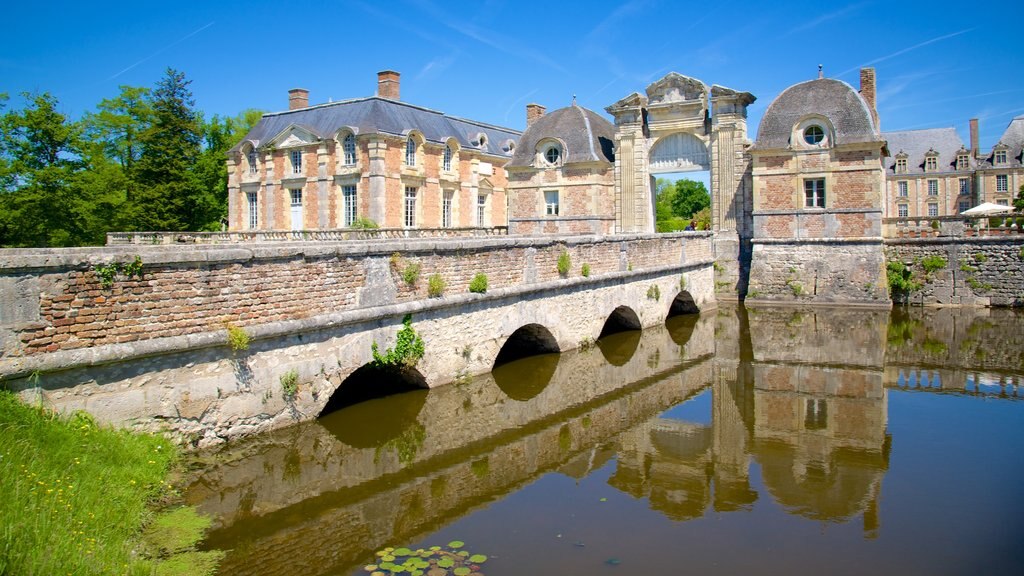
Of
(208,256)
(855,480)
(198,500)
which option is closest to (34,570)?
(198,500)

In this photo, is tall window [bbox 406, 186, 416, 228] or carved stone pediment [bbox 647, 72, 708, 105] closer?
carved stone pediment [bbox 647, 72, 708, 105]

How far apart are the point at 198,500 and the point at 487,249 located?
559 cm

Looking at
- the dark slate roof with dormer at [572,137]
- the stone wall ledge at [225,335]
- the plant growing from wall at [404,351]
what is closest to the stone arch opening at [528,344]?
the stone wall ledge at [225,335]

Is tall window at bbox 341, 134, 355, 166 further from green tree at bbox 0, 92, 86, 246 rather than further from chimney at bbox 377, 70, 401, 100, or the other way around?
green tree at bbox 0, 92, 86, 246

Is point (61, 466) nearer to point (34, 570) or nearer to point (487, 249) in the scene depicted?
point (34, 570)

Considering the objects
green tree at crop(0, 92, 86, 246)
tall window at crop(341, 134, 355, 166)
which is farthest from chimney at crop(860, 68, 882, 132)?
green tree at crop(0, 92, 86, 246)

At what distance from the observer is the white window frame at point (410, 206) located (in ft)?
92.2

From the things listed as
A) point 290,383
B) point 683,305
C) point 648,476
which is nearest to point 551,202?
point 683,305

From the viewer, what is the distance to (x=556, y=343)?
12383 millimetres

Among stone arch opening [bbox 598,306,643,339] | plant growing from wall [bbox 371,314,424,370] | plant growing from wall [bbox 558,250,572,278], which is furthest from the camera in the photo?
stone arch opening [bbox 598,306,643,339]

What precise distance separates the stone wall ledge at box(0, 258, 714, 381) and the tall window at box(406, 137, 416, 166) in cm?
1691

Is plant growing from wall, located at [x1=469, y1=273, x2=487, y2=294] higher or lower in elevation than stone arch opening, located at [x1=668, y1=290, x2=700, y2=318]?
higher

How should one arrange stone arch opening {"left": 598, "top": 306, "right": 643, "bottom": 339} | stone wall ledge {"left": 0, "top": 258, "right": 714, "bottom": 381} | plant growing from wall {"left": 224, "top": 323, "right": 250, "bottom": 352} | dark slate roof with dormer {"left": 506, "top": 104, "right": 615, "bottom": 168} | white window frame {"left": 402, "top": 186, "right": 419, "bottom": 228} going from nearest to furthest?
1. stone wall ledge {"left": 0, "top": 258, "right": 714, "bottom": 381}
2. plant growing from wall {"left": 224, "top": 323, "right": 250, "bottom": 352}
3. stone arch opening {"left": 598, "top": 306, "right": 643, "bottom": 339}
4. dark slate roof with dormer {"left": 506, "top": 104, "right": 615, "bottom": 168}
5. white window frame {"left": 402, "top": 186, "right": 419, "bottom": 228}

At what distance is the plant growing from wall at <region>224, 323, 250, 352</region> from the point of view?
22.9ft
